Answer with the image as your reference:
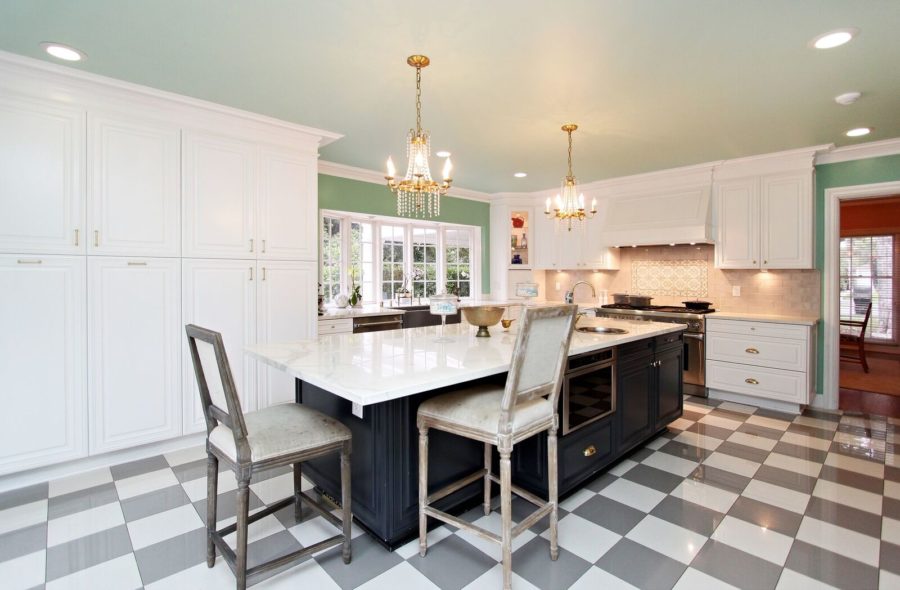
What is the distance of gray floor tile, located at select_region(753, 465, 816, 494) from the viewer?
258 cm

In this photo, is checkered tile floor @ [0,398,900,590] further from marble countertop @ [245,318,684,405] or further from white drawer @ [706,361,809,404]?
white drawer @ [706,361,809,404]

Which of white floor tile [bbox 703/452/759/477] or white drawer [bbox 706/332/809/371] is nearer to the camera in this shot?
white floor tile [bbox 703/452/759/477]

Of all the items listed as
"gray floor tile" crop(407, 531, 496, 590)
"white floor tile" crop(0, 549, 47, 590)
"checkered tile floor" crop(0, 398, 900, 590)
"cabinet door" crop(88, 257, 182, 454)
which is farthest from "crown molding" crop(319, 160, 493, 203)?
"gray floor tile" crop(407, 531, 496, 590)

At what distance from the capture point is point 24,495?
250 centimetres

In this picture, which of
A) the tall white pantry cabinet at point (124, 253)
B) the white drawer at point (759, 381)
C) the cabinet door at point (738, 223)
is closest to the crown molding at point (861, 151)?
the cabinet door at point (738, 223)

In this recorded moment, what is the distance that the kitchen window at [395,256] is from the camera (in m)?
4.95

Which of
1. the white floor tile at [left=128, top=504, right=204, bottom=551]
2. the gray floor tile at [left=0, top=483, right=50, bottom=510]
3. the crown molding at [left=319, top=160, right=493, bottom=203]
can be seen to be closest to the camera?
the white floor tile at [left=128, top=504, right=204, bottom=551]

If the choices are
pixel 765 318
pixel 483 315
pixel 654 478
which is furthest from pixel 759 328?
pixel 483 315

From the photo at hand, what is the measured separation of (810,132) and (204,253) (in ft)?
15.9

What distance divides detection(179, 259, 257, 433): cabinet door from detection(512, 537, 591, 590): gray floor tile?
212 cm

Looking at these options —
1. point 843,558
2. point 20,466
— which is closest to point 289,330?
point 20,466

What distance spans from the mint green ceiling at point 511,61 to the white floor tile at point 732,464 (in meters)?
2.42

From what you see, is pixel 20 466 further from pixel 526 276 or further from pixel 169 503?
pixel 526 276

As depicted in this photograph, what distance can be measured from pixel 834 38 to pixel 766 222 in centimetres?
253
